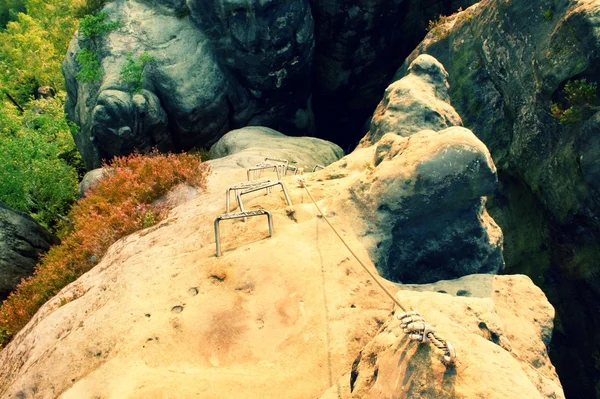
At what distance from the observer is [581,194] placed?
10.0 meters

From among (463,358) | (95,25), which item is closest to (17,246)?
(95,25)

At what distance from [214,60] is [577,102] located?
15.6m

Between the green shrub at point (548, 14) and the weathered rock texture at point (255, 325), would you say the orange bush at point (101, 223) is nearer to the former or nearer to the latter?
the weathered rock texture at point (255, 325)

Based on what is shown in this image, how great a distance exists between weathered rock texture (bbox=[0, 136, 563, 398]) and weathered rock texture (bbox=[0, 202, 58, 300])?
5.05 m

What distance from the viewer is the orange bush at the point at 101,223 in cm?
1053

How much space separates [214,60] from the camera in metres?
20.1

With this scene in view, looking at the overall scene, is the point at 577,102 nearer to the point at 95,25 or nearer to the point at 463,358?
the point at 463,358

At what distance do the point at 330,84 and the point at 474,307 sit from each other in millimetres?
20091

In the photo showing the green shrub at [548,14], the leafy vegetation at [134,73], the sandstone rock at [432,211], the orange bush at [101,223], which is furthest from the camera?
the leafy vegetation at [134,73]

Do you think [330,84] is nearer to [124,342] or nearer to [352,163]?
[352,163]

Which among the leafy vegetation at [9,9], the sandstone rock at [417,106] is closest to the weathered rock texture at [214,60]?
the sandstone rock at [417,106]

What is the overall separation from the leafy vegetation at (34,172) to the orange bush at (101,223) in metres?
4.71

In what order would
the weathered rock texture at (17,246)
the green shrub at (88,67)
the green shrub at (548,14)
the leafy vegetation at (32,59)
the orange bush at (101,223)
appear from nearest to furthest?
1. the orange bush at (101,223)
2. the green shrub at (548,14)
3. the weathered rock texture at (17,246)
4. the green shrub at (88,67)
5. the leafy vegetation at (32,59)

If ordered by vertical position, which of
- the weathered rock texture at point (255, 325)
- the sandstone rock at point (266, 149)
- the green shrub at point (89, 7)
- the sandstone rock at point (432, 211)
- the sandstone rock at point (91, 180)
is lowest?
the weathered rock texture at point (255, 325)
